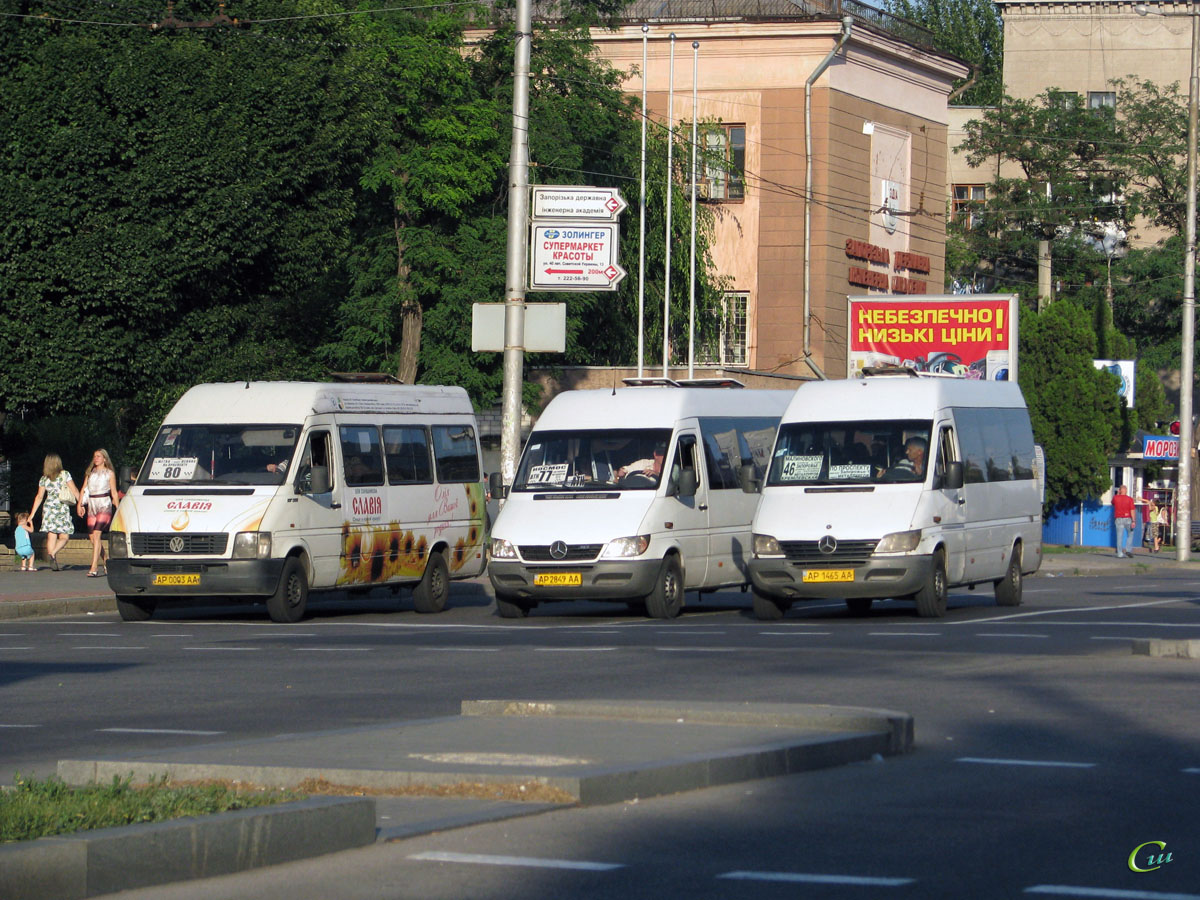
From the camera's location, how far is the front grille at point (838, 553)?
65.3 ft

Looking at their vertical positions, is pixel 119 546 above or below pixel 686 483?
below

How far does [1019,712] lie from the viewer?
A: 1168 centimetres

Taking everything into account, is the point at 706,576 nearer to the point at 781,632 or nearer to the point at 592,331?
the point at 781,632

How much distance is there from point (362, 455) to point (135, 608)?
3.04m

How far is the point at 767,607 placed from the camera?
2094 centimetres

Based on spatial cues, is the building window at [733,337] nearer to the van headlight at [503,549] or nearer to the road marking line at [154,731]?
the van headlight at [503,549]

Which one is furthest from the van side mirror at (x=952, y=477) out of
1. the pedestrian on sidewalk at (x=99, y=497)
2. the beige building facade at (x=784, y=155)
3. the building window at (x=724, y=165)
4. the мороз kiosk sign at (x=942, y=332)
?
the building window at (x=724, y=165)

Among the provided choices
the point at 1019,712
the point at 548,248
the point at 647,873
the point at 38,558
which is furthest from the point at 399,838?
the point at 38,558

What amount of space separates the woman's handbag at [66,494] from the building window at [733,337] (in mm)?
26718

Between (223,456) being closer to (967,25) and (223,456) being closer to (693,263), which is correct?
(693,263)

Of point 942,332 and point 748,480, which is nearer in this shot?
point 748,480

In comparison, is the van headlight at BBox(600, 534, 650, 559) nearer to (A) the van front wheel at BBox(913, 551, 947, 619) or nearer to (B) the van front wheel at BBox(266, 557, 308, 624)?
(A) the van front wheel at BBox(913, 551, 947, 619)

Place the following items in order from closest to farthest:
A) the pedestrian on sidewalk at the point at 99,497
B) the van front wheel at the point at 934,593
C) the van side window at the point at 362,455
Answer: the van front wheel at the point at 934,593
the van side window at the point at 362,455
the pedestrian on sidewalk at the point at 99,497
